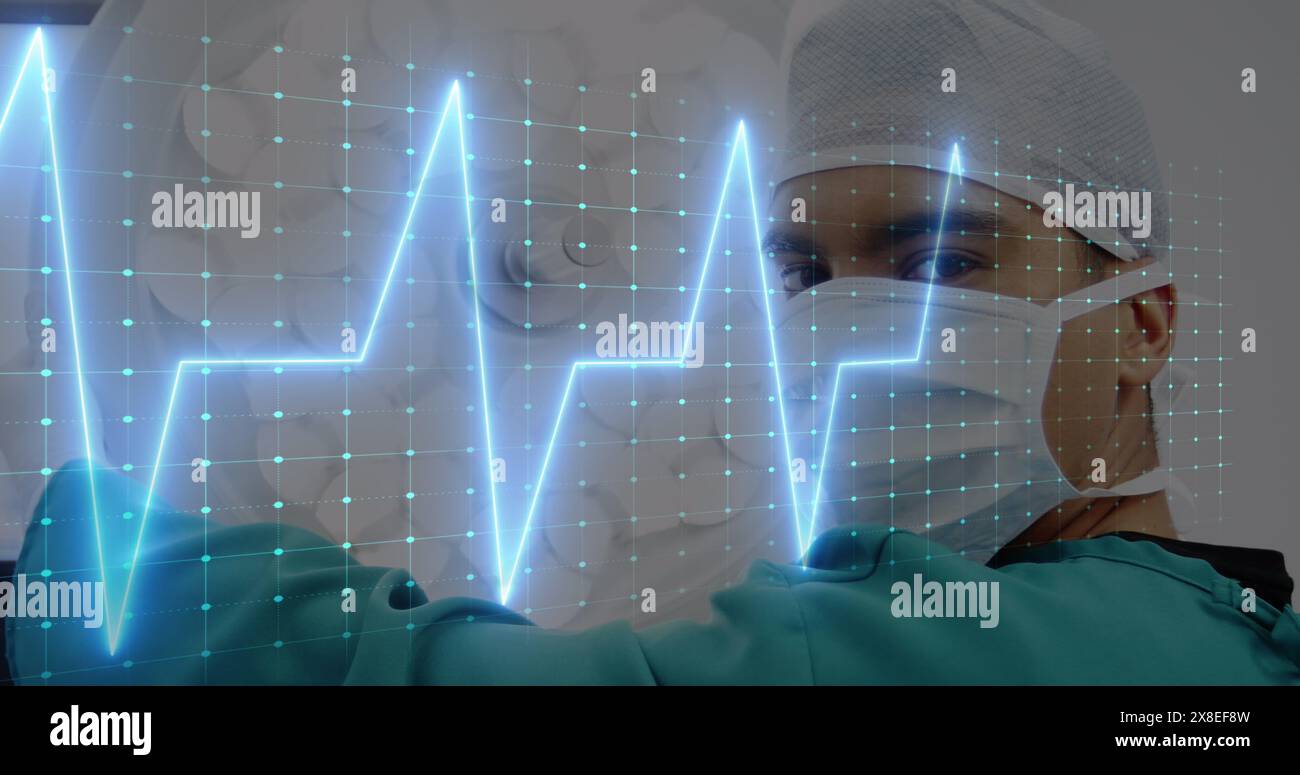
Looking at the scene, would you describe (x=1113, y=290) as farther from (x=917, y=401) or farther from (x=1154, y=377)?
(x=917, y=401)

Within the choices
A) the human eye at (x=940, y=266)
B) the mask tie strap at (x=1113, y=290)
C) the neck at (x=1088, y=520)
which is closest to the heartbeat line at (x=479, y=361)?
the human eye at (x=940, y=266)

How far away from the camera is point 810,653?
4.54 ft

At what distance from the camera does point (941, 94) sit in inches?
61.6

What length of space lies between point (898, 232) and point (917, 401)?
316mm

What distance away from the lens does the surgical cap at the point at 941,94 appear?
1563 mm

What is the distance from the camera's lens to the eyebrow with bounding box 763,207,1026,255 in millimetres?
1571

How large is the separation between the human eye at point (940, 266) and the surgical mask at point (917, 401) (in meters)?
0.02

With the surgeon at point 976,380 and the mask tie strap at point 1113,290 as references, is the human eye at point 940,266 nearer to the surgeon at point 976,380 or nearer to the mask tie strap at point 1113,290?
the surgeon at point 976,380

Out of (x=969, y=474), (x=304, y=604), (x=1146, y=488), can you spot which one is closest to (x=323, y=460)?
(x=304, y=604)

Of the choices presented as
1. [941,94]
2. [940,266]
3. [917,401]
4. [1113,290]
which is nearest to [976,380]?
[917,401]

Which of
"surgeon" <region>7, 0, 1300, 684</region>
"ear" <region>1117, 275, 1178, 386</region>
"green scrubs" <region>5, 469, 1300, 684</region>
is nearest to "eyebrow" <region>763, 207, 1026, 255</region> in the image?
"surgeon" <region>7, 0, 1300, 684</region>

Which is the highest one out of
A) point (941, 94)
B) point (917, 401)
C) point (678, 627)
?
point (941, 94)

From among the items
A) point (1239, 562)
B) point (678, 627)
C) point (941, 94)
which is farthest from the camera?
point (1239, 562)
